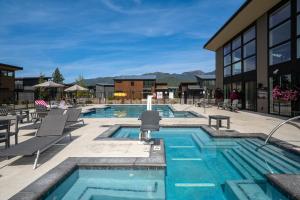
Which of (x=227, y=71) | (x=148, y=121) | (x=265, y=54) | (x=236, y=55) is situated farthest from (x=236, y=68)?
(x=148, y=121)

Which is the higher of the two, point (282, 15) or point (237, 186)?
point (282, 15)

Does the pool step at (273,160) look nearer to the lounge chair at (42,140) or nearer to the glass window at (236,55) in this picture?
the lounge chair at (42,140)

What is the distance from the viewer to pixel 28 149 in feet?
18.8

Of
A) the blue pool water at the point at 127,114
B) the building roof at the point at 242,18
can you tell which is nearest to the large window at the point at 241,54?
the building roof at the point at 242,18

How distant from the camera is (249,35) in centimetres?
2159

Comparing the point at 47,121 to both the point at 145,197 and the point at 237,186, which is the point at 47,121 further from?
the point at 237,186

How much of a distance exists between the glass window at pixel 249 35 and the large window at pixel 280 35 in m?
3.13

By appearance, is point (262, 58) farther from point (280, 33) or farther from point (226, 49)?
point (226, 49)

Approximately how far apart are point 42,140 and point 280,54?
14.6 m

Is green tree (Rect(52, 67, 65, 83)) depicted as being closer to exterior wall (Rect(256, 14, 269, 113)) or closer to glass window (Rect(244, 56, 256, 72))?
glass window (Rect(244, 56, 256, 72))

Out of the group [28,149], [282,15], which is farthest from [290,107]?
[28,149]

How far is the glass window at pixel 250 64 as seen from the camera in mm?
20572

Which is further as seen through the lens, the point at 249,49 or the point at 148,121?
the point at 249,49

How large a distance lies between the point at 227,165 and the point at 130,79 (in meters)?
58.4
